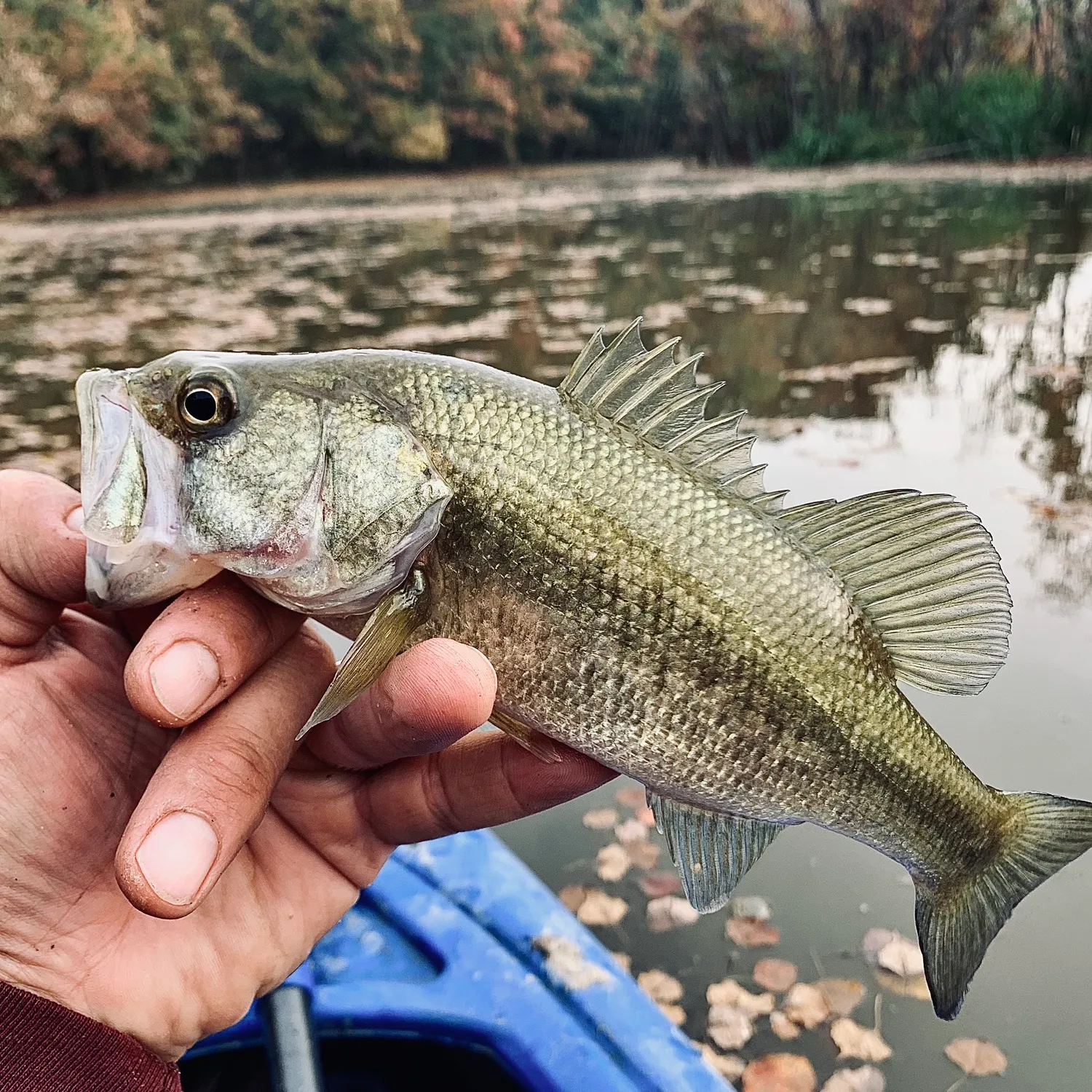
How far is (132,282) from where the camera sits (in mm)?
15172

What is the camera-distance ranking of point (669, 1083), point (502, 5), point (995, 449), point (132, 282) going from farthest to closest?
1. point (502, 5)
2. point (132, 282)
3. point (995, 449)
4. point (669, 1083)

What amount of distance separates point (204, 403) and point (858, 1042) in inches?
104

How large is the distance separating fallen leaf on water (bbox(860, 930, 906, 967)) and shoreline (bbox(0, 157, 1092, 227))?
69.1 feet

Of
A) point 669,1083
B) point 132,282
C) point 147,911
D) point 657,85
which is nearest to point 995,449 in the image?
point 669,1083

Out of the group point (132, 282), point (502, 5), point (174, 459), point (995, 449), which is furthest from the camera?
point (502, 5)

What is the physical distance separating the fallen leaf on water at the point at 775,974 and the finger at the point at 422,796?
1.52m

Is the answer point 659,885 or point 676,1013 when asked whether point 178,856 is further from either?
point 659,885

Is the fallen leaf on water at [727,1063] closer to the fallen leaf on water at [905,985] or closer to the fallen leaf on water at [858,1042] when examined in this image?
the fallen leaf on water at [858,1042]

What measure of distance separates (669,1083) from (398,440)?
5.26 ft

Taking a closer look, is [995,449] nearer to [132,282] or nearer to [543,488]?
[543,488]

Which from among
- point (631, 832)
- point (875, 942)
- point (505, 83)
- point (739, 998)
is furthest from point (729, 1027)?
point (505, 83)

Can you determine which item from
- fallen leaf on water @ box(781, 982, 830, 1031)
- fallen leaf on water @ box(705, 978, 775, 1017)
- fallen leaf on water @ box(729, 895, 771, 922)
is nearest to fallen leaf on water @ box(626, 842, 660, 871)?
fallen leaf on water @ box(729, 895, 771, 922)

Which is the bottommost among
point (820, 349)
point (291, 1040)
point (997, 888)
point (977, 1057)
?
point (977, 1057)

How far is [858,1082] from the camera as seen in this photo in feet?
8.91
